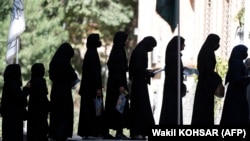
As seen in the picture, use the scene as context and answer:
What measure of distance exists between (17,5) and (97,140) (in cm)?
605

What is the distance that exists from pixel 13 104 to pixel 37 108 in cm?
39

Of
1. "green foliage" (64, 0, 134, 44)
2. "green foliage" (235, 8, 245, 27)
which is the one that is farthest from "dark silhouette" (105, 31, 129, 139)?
"green foliage" (64, 0, 134, 44)

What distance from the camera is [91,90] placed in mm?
18906

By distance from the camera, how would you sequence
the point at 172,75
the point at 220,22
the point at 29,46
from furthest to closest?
the point at 29,46 < the point at 220,22 < the point at 172,75

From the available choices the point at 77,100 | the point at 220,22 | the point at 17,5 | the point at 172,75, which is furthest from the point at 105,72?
the point at 172,75

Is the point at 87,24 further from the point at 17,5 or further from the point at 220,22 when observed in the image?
the point at 17,5

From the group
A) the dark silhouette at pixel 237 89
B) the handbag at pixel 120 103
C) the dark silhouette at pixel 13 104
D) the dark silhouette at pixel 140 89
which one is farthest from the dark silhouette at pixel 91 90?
the dark silhouette at pixel 237 89

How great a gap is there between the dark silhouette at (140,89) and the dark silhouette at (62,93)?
3.65ft

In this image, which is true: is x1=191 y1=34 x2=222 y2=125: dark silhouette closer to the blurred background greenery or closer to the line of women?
the line of women

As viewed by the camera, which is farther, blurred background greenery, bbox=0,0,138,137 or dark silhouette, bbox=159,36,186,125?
blurred background greenery, bbox=0,0,138,137

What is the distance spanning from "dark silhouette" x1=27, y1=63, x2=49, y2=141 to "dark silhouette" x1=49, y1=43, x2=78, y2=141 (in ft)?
0.77

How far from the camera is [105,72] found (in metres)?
52.1

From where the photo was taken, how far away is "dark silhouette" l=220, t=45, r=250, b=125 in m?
17.5

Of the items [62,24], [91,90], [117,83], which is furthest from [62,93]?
[62,24]
